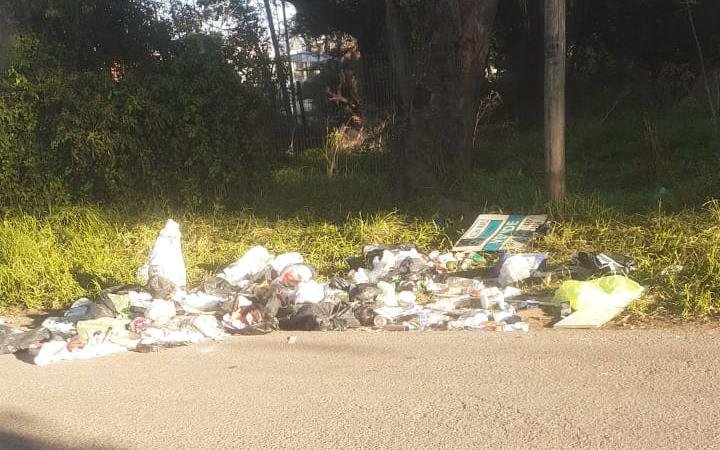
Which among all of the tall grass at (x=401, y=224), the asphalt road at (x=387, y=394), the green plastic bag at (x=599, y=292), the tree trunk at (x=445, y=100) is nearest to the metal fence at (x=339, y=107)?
the tall grass at (x=401, y=224)

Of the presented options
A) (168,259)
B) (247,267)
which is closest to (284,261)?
(247,267)

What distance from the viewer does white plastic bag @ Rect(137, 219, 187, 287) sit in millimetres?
6984

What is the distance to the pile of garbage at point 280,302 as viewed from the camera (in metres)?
6.01

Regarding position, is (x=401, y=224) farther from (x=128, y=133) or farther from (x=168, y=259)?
(x=128, y=133)

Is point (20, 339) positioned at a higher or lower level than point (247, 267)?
lower

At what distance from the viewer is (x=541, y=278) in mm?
6738

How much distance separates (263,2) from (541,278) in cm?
1555

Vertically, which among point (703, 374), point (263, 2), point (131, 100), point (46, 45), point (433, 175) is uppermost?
point (263, 2)

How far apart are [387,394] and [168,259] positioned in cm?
320

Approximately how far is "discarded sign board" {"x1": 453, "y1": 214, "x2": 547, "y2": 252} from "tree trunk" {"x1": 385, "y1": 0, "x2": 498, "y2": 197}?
1.29 meters

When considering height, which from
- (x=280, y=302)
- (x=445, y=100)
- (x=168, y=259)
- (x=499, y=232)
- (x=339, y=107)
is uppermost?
(x=445, y=100)

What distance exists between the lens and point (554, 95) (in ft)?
26.1

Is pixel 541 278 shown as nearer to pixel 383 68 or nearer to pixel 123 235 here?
pixel 123 235

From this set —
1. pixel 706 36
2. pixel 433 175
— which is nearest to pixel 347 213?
pixel 433 175
